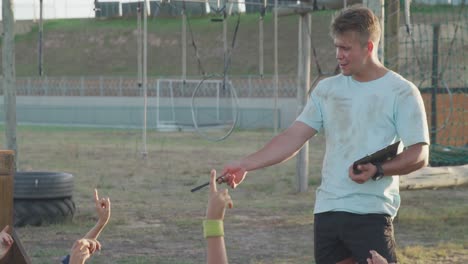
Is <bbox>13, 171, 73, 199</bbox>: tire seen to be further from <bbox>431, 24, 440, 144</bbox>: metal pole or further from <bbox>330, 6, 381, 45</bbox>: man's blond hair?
<bbox>431, 24, 440, 144</bbox>: metal pole

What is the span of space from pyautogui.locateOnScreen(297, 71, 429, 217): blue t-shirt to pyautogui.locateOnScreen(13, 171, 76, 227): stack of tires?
5.59 m

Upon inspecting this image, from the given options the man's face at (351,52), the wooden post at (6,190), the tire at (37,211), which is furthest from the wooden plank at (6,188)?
the man's face at (351,52)

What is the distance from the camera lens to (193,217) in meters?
10.4

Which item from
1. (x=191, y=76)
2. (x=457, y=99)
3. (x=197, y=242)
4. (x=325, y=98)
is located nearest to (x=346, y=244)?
(x=325, y=98)

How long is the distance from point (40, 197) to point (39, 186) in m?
0.14

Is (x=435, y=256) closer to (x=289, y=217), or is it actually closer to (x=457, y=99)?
(x=289, y=217)

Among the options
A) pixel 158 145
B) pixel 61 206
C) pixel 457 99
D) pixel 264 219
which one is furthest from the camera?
pixel 158 145

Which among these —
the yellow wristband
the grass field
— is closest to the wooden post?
the grass field

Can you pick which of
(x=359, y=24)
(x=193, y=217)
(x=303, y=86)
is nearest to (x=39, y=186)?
(x=193, y=217)

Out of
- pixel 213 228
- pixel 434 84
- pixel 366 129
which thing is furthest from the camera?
pixel 434 84

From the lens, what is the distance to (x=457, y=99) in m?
15.6

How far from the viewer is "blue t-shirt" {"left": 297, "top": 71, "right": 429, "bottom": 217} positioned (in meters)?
4.07

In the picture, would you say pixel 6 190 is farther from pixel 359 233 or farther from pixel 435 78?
pixel 435 78

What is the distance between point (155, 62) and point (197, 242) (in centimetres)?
4887
